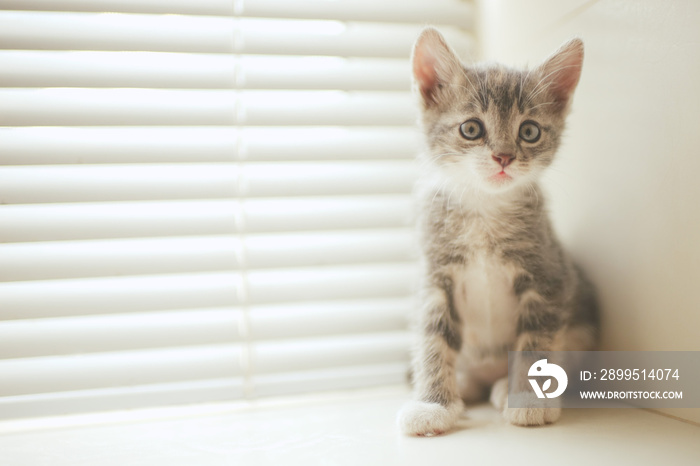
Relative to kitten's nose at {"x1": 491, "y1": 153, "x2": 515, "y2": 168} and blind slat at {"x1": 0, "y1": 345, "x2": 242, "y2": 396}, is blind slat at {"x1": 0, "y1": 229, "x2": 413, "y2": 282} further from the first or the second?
kitten's nose at {"x1": 491, "y1": 153, "x2": 515, "y2": 168}

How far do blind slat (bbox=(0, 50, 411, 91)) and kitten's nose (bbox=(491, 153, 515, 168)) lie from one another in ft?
1.81

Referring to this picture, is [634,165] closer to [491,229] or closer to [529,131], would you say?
[529,131]

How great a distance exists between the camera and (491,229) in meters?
1.25

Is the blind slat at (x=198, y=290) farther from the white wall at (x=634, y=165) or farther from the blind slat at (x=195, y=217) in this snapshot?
the white wall at (x=634, y=165)

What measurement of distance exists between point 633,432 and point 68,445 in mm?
1236

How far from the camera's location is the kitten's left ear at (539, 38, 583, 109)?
1.19 m

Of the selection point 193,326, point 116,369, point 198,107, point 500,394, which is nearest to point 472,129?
point 500,394

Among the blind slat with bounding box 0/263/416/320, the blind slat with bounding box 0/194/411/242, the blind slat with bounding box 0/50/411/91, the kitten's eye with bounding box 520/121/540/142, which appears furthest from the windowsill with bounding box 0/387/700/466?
the blind slat with bounding box 0/50/411/91

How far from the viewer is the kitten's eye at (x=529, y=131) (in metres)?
1.21

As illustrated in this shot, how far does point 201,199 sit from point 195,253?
0.15m

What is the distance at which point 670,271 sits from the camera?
111cm

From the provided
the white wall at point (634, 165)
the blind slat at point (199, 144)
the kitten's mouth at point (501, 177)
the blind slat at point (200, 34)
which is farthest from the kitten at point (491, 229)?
the blind slat at point (200, 34)

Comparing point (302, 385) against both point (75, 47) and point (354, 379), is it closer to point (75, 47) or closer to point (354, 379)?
point (354, 379)

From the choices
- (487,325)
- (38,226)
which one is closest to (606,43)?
(487,325)
